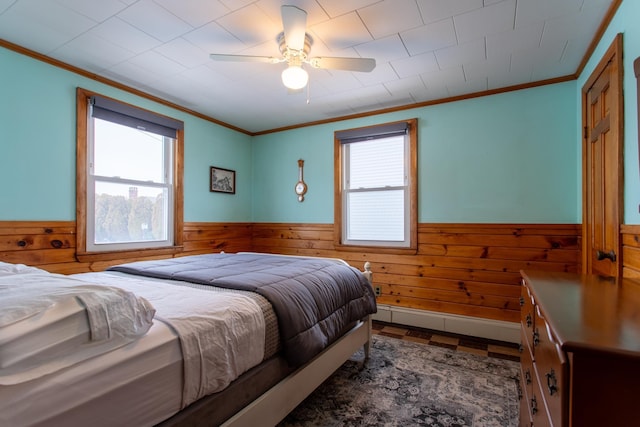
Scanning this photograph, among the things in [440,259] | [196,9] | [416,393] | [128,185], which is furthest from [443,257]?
[128,185]

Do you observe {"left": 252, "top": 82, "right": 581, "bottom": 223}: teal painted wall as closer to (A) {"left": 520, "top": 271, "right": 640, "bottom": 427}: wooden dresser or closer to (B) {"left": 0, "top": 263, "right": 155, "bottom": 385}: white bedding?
(A) {"left": 520, "top": 271, "right": 640, "bottom": 427}: wooden dresser

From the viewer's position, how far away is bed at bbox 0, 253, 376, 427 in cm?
83

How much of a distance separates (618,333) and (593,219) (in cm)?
212

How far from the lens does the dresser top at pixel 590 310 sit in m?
0.64

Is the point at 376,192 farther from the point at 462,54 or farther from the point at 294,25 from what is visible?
the point at 294,25

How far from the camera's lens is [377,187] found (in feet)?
11.9

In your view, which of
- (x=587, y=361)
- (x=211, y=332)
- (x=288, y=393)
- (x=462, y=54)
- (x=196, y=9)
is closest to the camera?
(x=587, y=361)

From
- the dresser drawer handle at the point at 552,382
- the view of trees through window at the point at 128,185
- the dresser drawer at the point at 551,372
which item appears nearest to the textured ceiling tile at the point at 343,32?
the dresser drawer at the point at 551,372

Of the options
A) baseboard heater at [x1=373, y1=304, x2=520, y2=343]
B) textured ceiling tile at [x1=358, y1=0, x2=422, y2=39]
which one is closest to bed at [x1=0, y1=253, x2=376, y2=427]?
baseboard heater at [x1=373, y1=304, x2=520, y2=343]

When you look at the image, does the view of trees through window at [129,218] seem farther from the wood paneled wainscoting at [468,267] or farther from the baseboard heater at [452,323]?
the baseboard heater at [452,323]

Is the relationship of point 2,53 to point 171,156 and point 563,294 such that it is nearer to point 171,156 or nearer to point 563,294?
point 171,156

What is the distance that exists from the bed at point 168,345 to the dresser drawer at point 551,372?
98cm

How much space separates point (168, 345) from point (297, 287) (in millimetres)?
767

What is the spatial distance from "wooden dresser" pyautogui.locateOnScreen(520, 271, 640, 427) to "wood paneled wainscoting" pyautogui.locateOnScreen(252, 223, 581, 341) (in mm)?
1967
